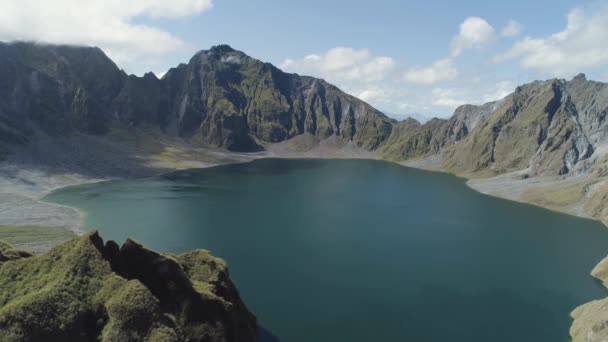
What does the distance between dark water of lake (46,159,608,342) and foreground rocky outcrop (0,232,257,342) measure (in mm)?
16732

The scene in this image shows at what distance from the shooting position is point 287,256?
9162cm

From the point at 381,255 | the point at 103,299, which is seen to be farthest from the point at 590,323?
the point at 103,299

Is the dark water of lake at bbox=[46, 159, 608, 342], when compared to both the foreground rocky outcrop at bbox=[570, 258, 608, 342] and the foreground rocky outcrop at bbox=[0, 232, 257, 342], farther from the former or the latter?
the foreground rocky outcrop at bbox=[0, 232, 257, 342]

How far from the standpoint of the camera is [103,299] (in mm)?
39406

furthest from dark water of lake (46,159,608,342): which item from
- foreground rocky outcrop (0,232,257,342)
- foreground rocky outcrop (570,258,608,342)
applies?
foreground rocky outcrop (0,232,257,342)

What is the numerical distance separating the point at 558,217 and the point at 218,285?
14263 centimetres

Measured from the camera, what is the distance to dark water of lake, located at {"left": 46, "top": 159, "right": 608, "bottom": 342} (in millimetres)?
62000

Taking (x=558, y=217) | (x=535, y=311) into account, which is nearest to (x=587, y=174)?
(x=558, y=217)

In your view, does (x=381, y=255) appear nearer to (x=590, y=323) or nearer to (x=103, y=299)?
(x=590, y=323)

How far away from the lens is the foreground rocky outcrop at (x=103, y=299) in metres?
36.3

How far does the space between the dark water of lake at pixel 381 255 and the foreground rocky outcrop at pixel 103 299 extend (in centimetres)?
1673

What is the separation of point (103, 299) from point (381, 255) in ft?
226

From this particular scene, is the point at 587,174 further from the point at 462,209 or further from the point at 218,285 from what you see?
the point at 218,285

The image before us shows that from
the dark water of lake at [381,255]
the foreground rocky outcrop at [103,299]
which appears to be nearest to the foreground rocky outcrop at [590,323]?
the dark water of lake at [381,255]
